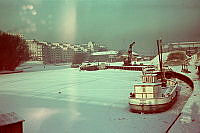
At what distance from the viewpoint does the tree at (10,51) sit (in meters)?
39.5

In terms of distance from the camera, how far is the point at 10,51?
137 ft

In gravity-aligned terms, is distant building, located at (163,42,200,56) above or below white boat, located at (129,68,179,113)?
Result: above

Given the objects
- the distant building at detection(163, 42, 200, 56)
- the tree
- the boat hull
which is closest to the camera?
the boat hull

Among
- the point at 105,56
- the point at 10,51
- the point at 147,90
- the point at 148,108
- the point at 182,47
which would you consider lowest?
the point at 148,108

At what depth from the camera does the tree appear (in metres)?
39.5

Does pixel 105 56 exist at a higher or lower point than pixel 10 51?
higher

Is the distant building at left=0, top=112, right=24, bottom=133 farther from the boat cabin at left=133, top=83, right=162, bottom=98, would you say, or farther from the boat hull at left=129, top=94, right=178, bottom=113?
the boat cabin at left=133, top=83, right=162, bottom=98

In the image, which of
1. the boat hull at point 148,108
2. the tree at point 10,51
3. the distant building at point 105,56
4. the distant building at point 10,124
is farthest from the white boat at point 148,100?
the distant building at point 105,56

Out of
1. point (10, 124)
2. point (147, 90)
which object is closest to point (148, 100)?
point (147, 90)

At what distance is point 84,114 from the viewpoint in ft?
36.4

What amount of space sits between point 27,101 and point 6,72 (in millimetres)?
31416

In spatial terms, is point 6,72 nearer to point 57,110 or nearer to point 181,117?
point 57,110

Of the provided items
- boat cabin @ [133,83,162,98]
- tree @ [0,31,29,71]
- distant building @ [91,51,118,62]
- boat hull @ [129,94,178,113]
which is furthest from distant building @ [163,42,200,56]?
tree @ [0,31,29,71]

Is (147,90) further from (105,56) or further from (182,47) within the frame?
(105,56)
